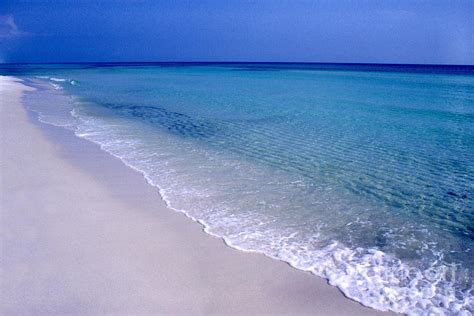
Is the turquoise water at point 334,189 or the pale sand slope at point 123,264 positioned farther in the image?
the turquoise water at point 334,189

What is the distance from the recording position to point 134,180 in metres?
7.32

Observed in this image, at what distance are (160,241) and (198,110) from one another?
1283cm

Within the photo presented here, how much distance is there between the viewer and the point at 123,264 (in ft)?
14.3

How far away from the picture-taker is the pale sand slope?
12.2 ft

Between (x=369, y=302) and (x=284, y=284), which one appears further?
(x=284, y=284)

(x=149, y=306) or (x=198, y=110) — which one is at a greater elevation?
(x=198, y=110)

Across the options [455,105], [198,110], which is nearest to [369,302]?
[198,110]

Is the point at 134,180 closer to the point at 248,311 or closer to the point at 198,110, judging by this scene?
the point at 248,311

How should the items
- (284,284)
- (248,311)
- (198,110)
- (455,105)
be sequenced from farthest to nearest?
(455,105), (198,110), (284,284), (248,311)

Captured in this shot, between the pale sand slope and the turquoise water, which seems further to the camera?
the turquoise water

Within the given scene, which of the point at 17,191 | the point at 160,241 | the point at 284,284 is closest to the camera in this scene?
the point at 284,284

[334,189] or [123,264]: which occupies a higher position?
[334,189]

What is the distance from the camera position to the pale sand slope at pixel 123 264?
3.71 metres

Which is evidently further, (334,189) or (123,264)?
(334,189)
